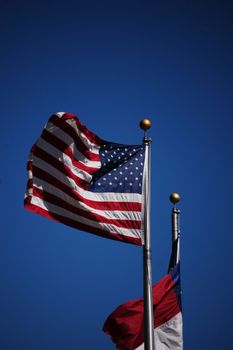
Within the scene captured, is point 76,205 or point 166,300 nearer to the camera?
point 76,205

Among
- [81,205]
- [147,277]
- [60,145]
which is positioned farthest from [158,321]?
[60,145]

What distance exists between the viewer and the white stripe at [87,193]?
11.9 m

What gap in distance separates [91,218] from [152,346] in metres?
2.89

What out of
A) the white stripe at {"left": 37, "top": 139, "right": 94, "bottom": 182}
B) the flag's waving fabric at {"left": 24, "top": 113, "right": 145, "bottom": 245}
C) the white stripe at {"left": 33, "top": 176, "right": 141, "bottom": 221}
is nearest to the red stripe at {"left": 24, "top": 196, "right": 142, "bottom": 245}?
the flag's waving fabric at {"left": 24, "top": 113, "right": 145, "bottom": 245}

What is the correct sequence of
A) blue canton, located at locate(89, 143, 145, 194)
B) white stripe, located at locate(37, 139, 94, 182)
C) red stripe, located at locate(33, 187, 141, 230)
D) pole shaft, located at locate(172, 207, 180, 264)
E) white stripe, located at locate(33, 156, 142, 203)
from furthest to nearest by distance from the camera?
pole shaft, located at locate(172, 207, 180, 264) → white stripe, located at locate(37, 139, 94, 182) → blue canton, located at locate(89, 143, 145, 194) → white stripe, located at locate(33, 156, 142, 203) → red stripe, located at locate(33, 187, 141, 230)

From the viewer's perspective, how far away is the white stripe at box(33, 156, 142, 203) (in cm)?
1195

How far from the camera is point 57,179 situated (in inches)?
488

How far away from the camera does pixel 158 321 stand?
→ 13.1 m

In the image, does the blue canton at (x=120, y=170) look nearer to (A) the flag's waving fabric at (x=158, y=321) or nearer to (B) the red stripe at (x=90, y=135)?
(B) the red stripe at (x=90, y=135)

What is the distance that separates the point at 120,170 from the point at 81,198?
1.07 metres

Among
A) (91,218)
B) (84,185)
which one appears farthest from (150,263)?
(84,185)

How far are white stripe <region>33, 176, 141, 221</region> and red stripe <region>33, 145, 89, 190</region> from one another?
1.38 feet

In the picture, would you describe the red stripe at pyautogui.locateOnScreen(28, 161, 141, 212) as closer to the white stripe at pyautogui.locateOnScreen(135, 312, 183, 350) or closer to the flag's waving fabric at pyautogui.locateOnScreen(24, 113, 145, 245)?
the flag's waving fabric at pyautogui.locateOnScreen(24, 113, 145, 245)

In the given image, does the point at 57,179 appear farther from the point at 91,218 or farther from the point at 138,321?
the point at 138,321
